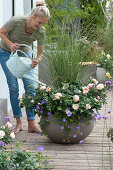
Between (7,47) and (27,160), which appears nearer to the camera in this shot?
(27,160)

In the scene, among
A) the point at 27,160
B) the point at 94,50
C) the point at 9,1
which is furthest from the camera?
the point at 94,50

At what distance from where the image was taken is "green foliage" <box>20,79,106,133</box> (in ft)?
9.14

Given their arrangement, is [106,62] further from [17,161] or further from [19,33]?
[17,161]

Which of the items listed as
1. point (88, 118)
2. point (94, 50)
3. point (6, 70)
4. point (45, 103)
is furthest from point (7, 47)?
point (94, 50)

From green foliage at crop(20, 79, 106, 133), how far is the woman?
0.29 metres

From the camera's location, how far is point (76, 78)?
9.90 feet

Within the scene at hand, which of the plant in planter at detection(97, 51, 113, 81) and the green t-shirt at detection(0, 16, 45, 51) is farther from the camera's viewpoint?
the plant in planter at detection(97, 51, 113, 81)

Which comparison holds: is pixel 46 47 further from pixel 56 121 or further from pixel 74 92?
pixel 56 121

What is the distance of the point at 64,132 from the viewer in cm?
287

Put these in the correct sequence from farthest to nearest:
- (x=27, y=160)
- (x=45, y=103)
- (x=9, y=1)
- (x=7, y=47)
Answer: (x=9, y=1) → (x=7, y=47) → (x=45, y=103) → (x=27, y=160)

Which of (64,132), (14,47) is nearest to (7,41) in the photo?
(14,47)

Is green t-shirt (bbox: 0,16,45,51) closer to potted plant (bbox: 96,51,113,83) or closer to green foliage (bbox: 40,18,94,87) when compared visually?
green foliage (bbox: 40,18,94,87)

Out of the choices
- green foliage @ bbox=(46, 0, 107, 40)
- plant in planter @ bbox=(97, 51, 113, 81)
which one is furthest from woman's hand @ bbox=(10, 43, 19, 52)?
green foliage @ bbox=(46, 0, 107, 40)

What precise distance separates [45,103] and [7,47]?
30.4 inches
